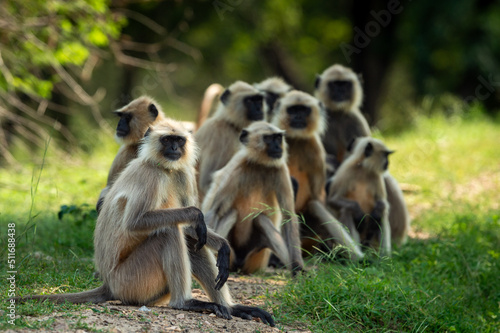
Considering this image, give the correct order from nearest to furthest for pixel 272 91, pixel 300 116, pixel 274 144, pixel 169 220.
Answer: pixel 169 220, pixel 274 144, pixel 300 116, pixel 272 91

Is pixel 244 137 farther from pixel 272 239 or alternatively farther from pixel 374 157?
pixel 374 157

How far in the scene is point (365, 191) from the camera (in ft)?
20.8

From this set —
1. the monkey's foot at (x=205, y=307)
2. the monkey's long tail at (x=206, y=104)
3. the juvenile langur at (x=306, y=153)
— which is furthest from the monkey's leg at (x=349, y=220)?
the monkey's long tail at (x=206, y=104)

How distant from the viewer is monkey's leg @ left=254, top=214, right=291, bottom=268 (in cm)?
535

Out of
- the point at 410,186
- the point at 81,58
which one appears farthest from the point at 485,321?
the point at 81,58

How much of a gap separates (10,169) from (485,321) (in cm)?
645

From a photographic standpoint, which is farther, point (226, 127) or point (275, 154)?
point (226, 127)

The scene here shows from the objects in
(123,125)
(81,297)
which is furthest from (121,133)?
(81,297)

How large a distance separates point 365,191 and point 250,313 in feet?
8.86

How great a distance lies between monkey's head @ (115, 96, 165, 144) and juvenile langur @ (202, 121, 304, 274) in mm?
809

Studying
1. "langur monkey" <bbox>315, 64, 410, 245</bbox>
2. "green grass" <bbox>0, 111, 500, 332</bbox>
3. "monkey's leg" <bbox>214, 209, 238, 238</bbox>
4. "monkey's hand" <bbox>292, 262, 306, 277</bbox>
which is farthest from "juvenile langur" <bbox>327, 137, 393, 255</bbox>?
"monkey's leg" <bbox>214, 209, 238, 238</bbox>

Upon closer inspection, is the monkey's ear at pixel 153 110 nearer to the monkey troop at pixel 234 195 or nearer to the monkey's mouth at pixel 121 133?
the monkey troop at pixel 234 195

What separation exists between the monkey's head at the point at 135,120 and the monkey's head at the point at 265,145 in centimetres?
79

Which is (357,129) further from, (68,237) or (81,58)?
(81,58)
